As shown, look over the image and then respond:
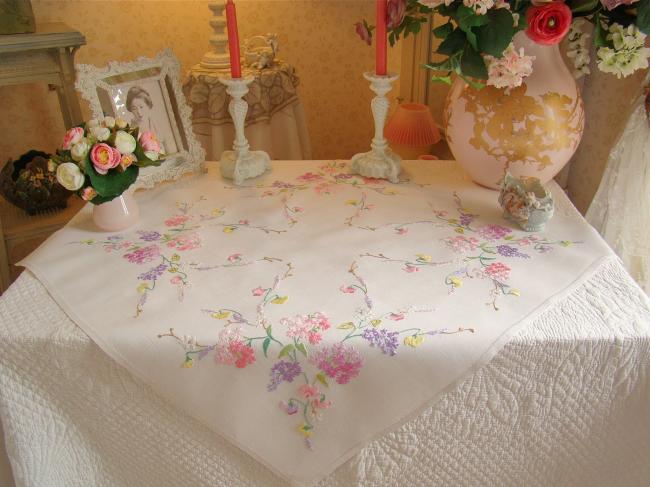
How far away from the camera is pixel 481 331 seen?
29.8 inches

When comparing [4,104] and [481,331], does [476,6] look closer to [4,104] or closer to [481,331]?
[481,331]

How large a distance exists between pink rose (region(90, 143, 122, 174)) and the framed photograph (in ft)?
0.49

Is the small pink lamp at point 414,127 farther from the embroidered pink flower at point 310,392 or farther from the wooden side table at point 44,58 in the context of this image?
the embroidered pink flower at point 310,392

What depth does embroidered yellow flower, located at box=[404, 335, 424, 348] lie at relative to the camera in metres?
0.74

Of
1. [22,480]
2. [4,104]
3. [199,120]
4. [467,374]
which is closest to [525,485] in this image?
[467,374]

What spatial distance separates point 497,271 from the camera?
88 cm

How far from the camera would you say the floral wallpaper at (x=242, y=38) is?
212 centimetres

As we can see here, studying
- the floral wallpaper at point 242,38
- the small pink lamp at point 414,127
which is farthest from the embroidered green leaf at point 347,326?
the floral wallpaper at point 242,38

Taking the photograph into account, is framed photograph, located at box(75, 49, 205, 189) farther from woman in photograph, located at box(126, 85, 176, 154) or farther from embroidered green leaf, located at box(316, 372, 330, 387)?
embroidered green leaf, located at box(316, 372, 330, 387)

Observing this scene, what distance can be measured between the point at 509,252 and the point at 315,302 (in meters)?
0.36

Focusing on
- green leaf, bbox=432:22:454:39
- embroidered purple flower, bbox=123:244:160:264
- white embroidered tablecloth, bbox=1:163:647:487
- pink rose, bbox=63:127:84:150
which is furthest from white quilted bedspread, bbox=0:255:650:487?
green leaf, bbox=432:22:454:39

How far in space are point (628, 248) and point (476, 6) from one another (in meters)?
0.61

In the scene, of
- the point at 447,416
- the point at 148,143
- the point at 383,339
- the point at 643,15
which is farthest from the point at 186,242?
the point at 643,15

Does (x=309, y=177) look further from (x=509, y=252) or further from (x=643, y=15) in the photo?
(x=643, y=15)
